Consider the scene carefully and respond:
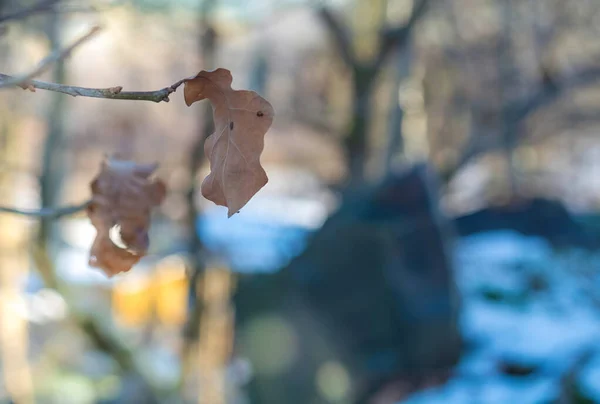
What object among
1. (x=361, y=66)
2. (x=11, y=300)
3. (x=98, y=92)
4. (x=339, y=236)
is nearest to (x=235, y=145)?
(x=98, y=92)

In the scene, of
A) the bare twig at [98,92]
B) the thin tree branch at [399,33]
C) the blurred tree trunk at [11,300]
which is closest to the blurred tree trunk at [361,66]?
the thin tree branch at [399,33]

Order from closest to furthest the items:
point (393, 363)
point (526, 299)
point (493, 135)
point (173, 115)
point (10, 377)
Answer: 1. point (10, 377)
2. point (393, 363)
3. point (526, 299)
4. point (493, 135)
5. point (173, 115)

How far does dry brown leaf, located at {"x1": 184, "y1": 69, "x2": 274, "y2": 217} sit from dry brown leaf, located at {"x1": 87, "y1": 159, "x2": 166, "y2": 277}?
1.38 feet

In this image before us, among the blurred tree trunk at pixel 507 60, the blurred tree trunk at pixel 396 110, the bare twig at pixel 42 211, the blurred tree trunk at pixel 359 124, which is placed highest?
the blurred tree trunk at pixel 507 60

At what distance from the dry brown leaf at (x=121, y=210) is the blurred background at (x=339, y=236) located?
0.10 metres

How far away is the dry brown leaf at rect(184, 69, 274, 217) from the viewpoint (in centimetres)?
92

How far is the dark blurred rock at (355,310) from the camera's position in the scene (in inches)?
208

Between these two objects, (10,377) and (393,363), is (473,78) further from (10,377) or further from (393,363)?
(10,377)

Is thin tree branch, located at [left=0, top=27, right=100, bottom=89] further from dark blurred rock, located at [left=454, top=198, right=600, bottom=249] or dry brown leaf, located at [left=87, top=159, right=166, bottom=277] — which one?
dark blurred rock, located at [left=454, top=198, right=600, bottom=249]

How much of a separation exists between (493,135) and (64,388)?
18.3 feet

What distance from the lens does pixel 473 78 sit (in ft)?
31.6

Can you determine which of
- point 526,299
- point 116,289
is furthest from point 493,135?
point 116,289

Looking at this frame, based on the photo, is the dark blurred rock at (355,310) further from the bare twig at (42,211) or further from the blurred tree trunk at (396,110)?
the bare twig at (42,211)

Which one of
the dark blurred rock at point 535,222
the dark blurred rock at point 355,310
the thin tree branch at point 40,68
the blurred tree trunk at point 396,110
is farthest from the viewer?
the dark blurred rock at point 535,222
